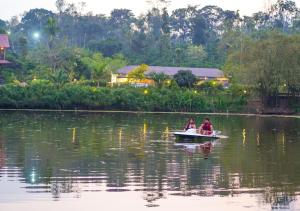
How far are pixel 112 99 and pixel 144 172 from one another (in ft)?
181

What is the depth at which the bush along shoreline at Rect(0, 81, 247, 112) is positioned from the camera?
8175 cm

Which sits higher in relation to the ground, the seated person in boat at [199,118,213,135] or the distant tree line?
the distant tree line

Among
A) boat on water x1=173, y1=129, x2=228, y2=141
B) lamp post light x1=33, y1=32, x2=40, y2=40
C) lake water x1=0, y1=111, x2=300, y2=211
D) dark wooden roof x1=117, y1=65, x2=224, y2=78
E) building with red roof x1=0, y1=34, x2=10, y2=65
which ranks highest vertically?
lamp post light x1=33, y1=32, x2=40, y2=40

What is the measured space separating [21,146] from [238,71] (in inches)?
1997

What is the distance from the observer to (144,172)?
2808 centimetres

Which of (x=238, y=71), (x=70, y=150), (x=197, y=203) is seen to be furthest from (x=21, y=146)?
(x=238, y=71)

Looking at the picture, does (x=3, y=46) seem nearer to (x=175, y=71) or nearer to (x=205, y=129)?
(x=175, y=71)

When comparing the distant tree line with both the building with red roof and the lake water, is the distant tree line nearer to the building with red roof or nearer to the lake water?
the building with red roof

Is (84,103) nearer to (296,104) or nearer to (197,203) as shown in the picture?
(296,104)

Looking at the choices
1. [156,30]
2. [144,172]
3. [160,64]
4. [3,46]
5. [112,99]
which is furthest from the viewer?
[156,30]

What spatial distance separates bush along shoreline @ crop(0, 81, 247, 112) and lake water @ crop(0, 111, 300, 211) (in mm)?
35057

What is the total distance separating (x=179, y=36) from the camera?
152m

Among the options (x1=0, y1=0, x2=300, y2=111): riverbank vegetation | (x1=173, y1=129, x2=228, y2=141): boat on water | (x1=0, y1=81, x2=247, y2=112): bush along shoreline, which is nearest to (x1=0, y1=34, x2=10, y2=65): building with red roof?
(x1=0, y1=0, x2=300, y2=111): riverbank vegetation

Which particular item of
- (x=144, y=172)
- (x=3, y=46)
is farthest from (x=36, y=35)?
(x=144, y=172)
